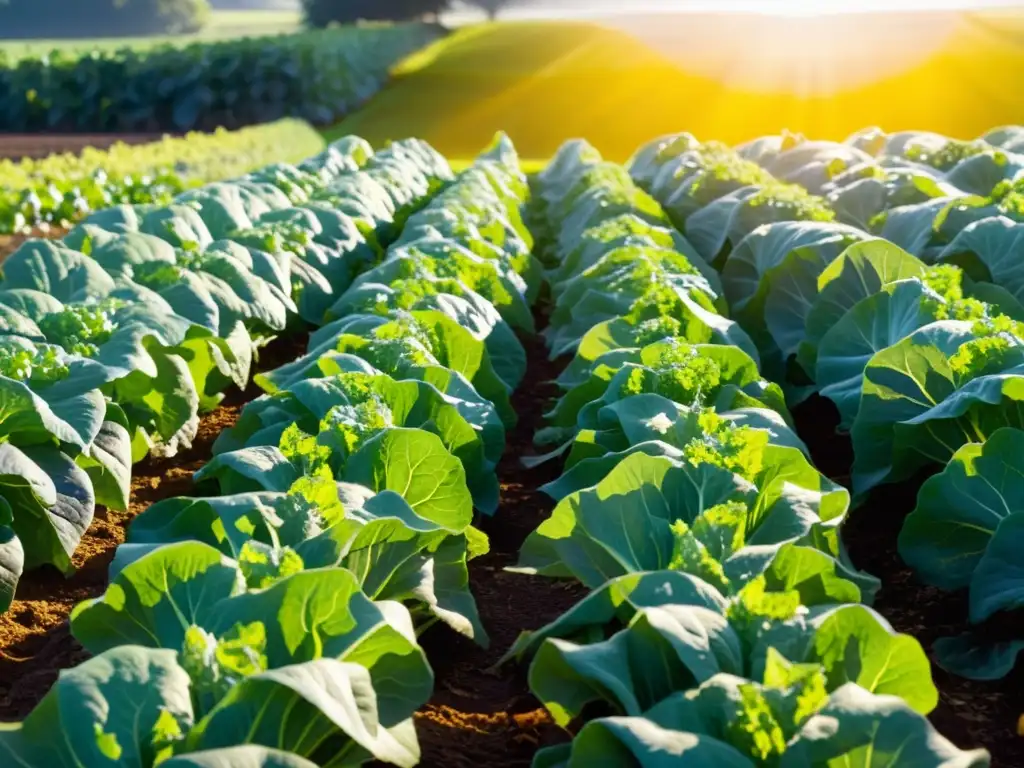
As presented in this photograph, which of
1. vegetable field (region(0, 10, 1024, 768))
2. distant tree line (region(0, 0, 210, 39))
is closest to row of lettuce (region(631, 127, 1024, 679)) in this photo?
vegetable field (region(0, 10, 1024, 768))

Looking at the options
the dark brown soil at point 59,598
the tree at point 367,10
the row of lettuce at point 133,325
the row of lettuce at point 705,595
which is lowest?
the tree at point 367,10

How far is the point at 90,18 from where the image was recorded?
262 ft

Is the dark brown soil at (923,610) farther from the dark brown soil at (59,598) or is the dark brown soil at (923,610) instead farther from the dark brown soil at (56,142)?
the dark brown soil at (56,142)

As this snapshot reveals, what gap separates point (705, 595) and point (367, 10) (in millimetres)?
59312

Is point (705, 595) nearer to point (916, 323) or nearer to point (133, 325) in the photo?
point (916, 323)

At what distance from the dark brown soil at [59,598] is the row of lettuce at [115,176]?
6037 mm

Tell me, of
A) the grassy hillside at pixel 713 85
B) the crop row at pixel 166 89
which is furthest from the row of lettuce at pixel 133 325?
the crop row at pixel 166 89

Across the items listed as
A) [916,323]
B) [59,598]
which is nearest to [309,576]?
[59,598]

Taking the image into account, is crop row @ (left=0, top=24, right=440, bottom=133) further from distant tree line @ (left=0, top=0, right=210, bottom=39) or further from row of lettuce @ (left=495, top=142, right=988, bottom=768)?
distant tree line @ (left=0, top=0, right=210, bottom=39)

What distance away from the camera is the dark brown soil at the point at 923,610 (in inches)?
146

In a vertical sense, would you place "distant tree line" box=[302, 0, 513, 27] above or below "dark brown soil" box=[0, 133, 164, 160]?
above

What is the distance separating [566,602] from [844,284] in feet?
9.49

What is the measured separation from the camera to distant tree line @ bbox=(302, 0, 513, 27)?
2288 inches

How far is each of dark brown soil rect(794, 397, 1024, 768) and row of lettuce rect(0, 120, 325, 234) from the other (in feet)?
25.8
